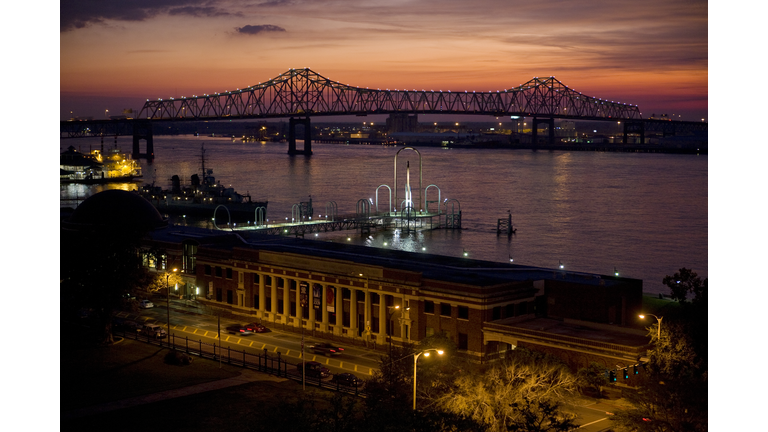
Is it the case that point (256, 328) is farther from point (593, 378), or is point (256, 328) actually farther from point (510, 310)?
point (593, 378)

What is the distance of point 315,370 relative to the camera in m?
21.4

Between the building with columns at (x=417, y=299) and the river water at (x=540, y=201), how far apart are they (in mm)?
15800

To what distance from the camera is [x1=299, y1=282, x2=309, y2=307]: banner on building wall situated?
26.5 m

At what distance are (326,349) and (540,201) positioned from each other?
195 feet

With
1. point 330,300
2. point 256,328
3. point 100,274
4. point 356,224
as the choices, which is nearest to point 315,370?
point 330,300

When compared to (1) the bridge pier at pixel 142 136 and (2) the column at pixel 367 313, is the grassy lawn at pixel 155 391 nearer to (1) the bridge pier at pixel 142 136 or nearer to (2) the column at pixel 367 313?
(2) the column at pixel 367 313

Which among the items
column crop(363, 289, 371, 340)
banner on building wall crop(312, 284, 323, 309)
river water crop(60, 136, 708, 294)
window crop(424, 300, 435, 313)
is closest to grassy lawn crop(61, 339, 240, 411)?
column crop(363, 289, 371, 340)

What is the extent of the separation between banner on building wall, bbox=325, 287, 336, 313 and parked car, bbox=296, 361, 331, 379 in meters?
4.56

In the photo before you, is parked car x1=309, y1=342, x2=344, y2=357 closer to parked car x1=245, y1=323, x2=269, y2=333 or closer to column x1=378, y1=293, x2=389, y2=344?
column x1=378, y1=293, x2=389, y2=344

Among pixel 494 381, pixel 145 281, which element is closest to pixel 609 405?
pixel 494 381

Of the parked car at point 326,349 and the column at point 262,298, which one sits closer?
the parked car at point 326,349

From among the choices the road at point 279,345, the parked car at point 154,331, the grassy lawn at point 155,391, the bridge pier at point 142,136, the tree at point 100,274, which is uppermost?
the bridge pier at point 142,136

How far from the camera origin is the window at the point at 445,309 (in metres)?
24.1

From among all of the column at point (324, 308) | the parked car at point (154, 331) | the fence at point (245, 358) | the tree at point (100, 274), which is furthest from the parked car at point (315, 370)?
the tree at point (100, 274)
